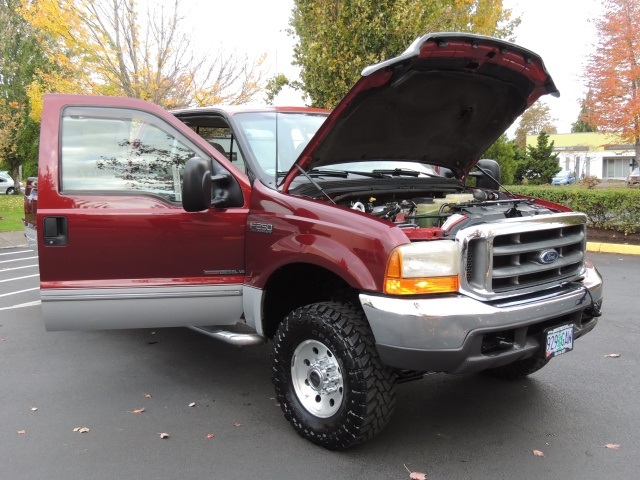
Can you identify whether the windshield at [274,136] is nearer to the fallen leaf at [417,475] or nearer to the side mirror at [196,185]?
the side mirror at [196,185]

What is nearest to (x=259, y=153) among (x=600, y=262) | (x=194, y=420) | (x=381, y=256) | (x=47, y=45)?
(x=381, y=256)

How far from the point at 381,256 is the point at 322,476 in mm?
1228

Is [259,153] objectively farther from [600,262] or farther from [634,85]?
[634,85]

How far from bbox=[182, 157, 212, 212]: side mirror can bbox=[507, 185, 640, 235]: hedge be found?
8665mm

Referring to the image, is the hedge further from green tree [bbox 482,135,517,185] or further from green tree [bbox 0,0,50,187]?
green tree [bbox 0,0,50,187]

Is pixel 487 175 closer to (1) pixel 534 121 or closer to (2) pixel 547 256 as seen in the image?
(2) pixel 547 256

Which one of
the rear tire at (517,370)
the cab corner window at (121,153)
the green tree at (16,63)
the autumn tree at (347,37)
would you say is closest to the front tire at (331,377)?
the cab corner window at (121,153)

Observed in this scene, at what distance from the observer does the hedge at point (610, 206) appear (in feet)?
37.0

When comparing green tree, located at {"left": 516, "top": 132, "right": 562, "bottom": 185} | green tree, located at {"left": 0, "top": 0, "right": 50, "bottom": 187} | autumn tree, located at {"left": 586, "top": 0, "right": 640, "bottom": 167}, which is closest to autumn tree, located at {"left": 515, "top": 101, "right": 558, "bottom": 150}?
green tree, located at {"left": 516, "top": 132, "right": 562, "bottom": 185}

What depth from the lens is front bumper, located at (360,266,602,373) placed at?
2.88 metres

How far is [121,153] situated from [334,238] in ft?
5.71

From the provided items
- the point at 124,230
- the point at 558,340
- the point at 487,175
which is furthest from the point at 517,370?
the point at 124,230

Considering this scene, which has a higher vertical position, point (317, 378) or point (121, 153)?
point (121, 153)

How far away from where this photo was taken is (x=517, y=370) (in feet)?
14.1
